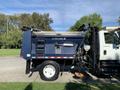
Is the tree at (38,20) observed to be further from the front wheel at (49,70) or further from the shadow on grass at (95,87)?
the shadow on grass at (95,87)

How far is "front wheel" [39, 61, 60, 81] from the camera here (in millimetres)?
16281

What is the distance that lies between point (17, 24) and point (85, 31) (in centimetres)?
9556

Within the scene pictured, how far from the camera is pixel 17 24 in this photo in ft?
365

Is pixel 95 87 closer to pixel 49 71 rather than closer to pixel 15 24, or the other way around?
pixel 49 71

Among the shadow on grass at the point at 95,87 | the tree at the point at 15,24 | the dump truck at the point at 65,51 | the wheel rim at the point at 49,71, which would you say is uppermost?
the tree at the point at 15,24

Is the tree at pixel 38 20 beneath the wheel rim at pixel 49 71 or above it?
above

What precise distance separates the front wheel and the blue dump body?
0.33 m

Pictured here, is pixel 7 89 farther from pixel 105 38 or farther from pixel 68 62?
pixel 105 38

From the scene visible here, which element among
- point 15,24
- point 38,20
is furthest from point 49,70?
point 15,24

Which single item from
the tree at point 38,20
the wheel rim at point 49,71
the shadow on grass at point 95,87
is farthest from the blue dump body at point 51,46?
the tree at point 38,20

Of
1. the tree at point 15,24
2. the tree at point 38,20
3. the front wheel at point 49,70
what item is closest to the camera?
the front wheel at point 49,70

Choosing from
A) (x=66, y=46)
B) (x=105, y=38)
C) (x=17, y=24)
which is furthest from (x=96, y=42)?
(x=17, y=24)

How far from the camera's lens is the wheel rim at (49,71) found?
16352 mm

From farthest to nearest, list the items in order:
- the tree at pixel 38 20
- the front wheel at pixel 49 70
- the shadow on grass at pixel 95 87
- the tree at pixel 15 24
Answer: the tree at pixel 38 20 → the tree at pixel 15 24 → the front wheel at pixel 49 70 → the shadow on grass at pixel 95 87
